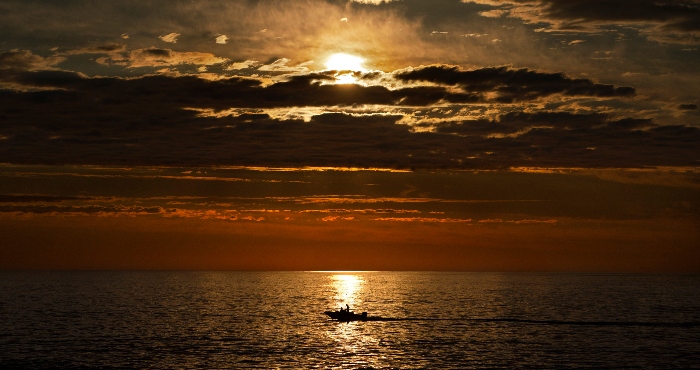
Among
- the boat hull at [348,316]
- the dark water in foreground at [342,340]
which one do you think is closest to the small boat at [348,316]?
the boat hull at [348,316]

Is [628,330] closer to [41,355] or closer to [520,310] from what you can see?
[520,310]

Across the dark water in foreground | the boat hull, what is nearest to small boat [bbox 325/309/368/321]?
the boat hull

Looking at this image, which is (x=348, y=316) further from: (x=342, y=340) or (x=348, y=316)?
(x=342, y=340)

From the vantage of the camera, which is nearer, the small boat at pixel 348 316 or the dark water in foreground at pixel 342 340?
the dark water in foreground at pixel 342 340

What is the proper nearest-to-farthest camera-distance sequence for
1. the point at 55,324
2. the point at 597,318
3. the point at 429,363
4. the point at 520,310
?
the point at 429,363 → the point at 55,324 → the point at 597,318 → the point at 520,310

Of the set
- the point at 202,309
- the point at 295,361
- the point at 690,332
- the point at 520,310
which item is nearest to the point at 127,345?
the point at 295,361

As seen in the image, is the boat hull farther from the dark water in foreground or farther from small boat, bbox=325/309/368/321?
the dark water in foreground

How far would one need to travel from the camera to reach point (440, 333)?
436ft

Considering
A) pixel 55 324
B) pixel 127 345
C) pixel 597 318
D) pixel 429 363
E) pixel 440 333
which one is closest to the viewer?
pixel 429 363

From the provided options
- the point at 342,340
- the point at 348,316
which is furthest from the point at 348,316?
the point at 342,340

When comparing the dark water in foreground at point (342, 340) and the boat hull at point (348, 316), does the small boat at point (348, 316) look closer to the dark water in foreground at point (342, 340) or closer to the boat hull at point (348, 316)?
the boat hull at point (348, 316)

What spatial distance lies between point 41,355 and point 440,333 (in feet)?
229

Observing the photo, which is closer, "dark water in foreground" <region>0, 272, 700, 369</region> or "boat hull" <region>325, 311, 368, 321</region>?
"dark water in foreground" <region>0, 272, 700, 369</region>

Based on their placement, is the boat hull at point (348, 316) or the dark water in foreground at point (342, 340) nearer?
the dark water in foreground at point (342, 340)
